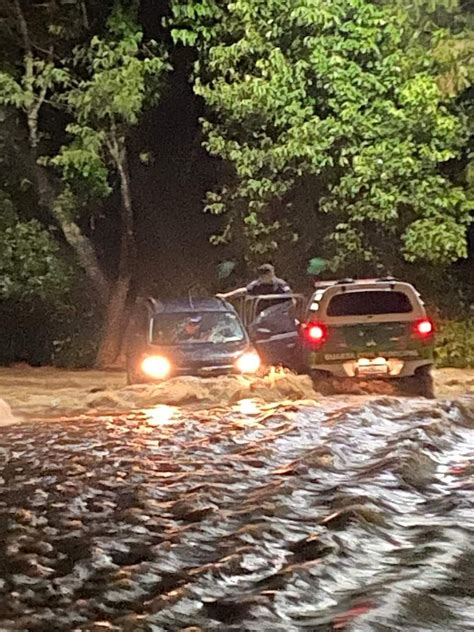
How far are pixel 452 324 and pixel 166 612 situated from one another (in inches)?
705

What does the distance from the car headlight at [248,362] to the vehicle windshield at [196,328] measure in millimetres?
296

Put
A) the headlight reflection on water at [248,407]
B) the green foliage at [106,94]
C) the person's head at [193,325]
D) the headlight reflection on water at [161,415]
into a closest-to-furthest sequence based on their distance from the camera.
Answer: the headlight reflection on water at [161,415], the headlight reflection on water at [248,407], the person's head at [193,325], the green foliage at [106,94]

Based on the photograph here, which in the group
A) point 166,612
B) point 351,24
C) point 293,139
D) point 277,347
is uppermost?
point 351,24

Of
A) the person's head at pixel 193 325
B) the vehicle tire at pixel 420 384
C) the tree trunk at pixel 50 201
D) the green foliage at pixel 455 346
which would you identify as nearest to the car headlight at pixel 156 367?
the person's head at pixel 193 325

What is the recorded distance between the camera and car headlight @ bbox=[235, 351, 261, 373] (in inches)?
626

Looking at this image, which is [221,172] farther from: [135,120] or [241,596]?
[241,596]

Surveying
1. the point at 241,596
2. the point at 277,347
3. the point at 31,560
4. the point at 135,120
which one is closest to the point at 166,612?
the point at 241,596

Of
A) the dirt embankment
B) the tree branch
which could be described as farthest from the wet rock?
the tree branch

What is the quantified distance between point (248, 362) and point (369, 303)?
171 cm

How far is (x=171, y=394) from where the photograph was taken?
15891 mm

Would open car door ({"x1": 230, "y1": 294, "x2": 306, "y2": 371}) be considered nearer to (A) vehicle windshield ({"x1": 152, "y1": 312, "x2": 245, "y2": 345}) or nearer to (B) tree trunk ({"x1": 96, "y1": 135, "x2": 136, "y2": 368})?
(A) vehicle windshield ({"x1": 152, "y1": 312, "x2": 245, "y2": 345})

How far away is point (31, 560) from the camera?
7812 millimetres

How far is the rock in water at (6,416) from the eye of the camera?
15548 millimetres

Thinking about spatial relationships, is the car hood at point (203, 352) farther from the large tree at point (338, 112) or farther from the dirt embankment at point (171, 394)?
the large tree at point (338, 112)
